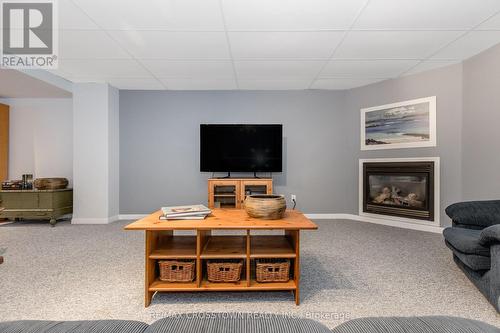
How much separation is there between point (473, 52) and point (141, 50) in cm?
399

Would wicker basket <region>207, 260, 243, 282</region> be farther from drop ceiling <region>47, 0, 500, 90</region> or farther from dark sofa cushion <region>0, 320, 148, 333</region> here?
drop ceiling <region>47, 0, 500, 90</region>

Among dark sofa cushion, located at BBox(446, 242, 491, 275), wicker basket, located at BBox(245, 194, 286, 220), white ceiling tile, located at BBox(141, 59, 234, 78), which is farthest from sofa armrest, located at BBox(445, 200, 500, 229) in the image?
white ceiling tile, located at BBox(141, 59, 234, 78)

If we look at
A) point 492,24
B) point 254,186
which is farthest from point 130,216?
point 492,24

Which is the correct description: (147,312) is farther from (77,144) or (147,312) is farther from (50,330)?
(77,144)

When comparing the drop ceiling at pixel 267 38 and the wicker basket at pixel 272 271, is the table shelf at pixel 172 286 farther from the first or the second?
the drop ceiling at pixel 267 38

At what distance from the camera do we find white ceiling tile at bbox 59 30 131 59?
9.13 feet

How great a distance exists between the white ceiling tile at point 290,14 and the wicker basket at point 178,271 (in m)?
2.10

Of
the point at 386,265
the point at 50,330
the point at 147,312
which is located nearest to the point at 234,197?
the point at 386,265

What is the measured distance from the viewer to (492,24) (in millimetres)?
2621

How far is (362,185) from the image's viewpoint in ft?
14.6

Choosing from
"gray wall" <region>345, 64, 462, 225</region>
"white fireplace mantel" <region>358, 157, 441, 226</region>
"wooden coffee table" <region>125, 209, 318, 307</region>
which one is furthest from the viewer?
"white fireplace mantel" <region>358, 157, 441, 226</region>

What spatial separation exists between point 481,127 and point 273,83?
110 inches

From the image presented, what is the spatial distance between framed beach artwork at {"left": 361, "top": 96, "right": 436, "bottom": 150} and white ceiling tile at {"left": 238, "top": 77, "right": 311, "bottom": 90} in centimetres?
113

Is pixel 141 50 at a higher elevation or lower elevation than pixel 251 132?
higher
